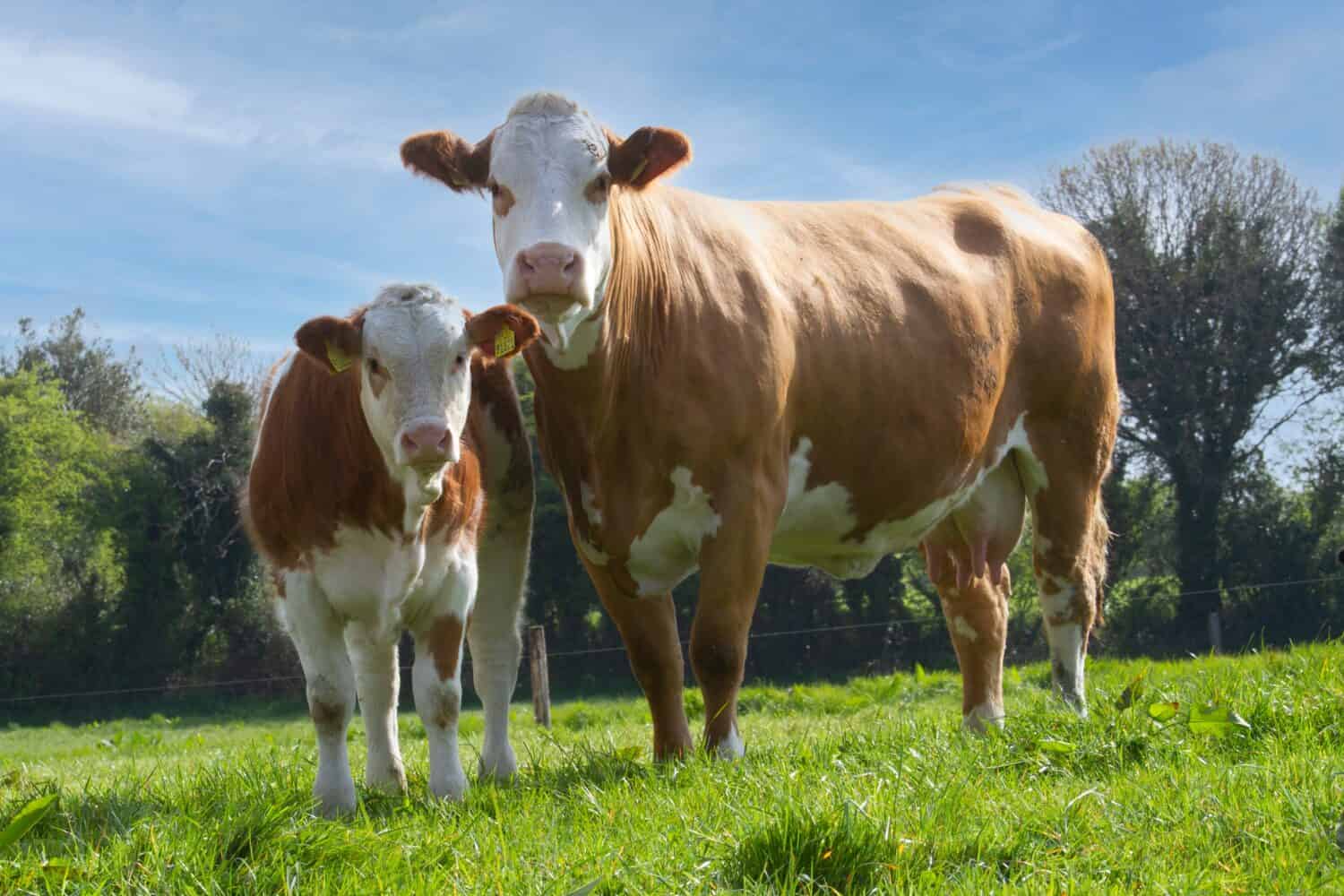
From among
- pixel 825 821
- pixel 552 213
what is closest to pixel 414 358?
pixel 552 213

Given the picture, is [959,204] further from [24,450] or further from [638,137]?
[24,450]

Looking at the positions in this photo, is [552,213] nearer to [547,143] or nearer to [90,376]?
[547,143]

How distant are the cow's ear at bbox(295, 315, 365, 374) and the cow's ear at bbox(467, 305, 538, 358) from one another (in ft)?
1.39

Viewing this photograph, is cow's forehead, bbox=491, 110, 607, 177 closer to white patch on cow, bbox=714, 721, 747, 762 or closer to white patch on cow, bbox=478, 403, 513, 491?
white patch on cow, bbox=478, 403, 513, 491

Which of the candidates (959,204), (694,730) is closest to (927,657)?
(694,730)

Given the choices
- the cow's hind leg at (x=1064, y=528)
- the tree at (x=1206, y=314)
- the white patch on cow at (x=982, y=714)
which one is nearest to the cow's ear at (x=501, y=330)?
the white patch on cow at (x=982, y=714)

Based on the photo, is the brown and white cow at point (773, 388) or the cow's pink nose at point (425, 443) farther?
the brown and white cow at point (773, 388)

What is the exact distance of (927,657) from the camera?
89.0 ft

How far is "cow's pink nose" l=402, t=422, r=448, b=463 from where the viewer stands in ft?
14.3

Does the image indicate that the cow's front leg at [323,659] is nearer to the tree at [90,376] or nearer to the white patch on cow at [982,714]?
the white patch on cow at [982,714]

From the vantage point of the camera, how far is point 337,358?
15.5ft

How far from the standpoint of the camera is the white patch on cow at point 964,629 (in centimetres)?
692

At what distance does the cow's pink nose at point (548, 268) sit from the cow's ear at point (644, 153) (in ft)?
2.06

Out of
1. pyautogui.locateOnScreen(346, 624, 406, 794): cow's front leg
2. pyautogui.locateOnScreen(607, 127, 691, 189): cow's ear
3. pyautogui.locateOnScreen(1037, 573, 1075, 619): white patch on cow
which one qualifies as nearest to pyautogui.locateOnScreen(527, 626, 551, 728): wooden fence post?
pyautogui.locateOnScreen(1037, 573, 1075, 619): white patch on cow
